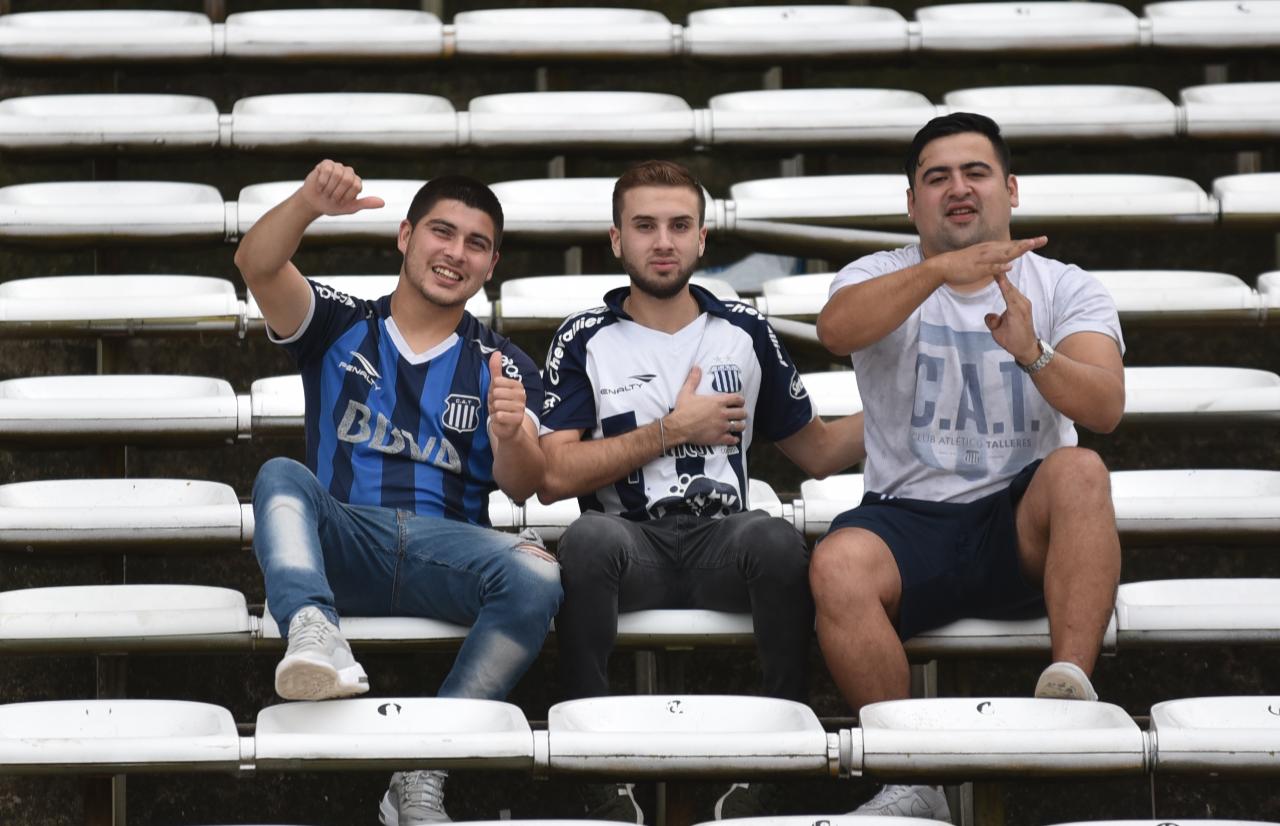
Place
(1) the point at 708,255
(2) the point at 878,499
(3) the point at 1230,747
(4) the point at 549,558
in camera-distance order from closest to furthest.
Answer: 1. (3) the point at 1230,747
2. (4) the point at 549,558
3. (2) the point at 878,499
4. (1) the point at 708,255

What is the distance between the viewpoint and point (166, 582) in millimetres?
3248

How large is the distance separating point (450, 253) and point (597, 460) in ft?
1.35

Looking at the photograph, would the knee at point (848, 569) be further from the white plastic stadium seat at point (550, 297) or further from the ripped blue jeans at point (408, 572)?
the white plastic stadium seat at point (550, 297)

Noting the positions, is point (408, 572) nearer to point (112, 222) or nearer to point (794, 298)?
point (794, 298)

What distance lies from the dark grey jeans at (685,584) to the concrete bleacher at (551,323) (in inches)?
2.3

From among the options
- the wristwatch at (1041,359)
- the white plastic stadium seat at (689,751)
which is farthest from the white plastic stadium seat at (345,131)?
the white plastic stadium seat at (689,751)

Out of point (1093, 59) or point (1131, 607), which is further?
point (1093, 59)

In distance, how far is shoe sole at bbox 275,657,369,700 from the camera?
2232 millimetres

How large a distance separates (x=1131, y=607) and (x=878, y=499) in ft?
1.34

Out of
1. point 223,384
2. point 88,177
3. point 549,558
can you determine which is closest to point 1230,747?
point 549,558

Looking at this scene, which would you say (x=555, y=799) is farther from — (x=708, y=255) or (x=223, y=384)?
(x=708, y=255)

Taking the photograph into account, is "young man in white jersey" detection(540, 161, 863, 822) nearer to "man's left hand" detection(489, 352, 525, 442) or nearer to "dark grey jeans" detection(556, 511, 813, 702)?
"dark grey jeans" detection(556, 511, 813, 702)

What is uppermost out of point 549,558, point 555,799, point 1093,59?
point 1093,59

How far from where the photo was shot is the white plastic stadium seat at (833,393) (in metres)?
Result: 3.26
